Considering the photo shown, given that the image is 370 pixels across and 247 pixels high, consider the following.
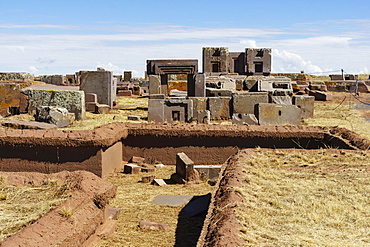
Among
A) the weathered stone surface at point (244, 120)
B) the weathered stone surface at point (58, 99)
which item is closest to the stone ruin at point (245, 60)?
the weathered stone surface at point (58, 99)

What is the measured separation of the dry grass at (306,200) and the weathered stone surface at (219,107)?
844 centimetres

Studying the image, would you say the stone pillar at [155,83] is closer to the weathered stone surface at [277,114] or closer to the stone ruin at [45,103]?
the stone ruin at [45,103]

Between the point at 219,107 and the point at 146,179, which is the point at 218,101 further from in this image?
the point at 146,179

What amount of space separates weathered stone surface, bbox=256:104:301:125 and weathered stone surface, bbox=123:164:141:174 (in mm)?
5851

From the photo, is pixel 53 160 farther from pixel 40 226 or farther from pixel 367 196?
pixel 367 196

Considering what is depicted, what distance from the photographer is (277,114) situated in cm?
1527

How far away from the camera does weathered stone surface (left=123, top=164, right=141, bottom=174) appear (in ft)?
33.3

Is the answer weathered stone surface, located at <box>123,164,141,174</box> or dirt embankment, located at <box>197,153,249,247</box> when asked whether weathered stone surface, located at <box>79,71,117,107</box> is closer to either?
weathered stone surface, located at <box>123,164,141,174</box>

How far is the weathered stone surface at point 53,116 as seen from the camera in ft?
43.8

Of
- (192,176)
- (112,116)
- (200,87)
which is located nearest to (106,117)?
(112,116)

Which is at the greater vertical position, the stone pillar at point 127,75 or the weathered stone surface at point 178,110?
the stone pillar at point 127,75

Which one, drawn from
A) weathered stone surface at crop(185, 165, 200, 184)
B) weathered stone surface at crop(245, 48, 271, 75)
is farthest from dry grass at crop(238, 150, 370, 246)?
weathered stone surface at crop(245, 48, 271, 75)

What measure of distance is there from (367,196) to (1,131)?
701 cm

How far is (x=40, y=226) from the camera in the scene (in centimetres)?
482
